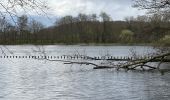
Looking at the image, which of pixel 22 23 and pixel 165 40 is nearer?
pixel 22 23

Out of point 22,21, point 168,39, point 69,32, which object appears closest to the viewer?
point 22,21

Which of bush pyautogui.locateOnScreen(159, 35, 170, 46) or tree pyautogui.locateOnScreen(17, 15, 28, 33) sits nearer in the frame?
tree pyautogui.locateOnScreen(17, 15, 28, 33)

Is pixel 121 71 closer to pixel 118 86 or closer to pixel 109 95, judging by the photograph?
pixel 118 86

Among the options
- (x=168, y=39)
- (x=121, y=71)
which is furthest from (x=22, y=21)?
(x=121, y=71)

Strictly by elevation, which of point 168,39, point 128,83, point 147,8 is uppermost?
point 147,8

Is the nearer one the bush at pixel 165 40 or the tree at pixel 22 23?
the tree at pixel 22 23

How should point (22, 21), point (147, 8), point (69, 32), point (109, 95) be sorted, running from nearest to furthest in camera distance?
point (22, 21), point (109, 95), point (147, 8), point (69, 32)

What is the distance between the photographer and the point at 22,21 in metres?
7.86

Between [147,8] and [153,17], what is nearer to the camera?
[147,8]

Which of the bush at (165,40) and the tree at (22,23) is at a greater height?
the tree at (22,23)

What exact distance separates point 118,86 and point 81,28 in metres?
161

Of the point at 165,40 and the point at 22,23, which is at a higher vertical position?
the point at 22,23

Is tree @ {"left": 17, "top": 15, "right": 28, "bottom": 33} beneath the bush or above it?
above

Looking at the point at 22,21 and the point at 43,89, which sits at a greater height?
the point at 22,21
